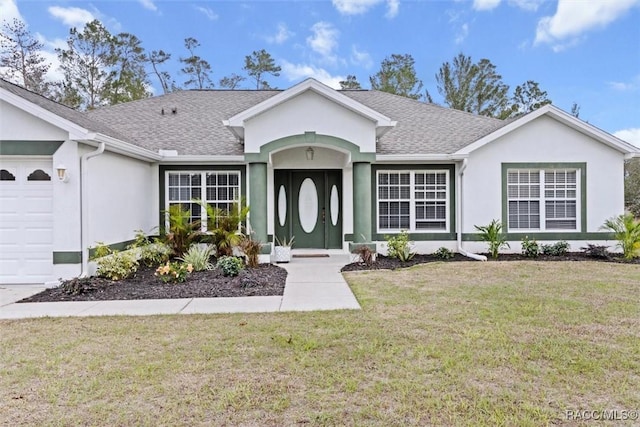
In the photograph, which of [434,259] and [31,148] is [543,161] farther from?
[31,148]

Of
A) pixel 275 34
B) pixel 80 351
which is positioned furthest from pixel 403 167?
pixel 275 34

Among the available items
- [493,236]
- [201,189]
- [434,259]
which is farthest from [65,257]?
[493,236]

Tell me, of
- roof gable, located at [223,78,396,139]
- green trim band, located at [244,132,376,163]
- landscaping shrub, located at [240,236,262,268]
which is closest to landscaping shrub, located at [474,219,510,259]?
roof gable, located at [223,78,396,139]

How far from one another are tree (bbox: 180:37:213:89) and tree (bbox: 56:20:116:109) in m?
4.88

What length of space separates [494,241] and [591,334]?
21.5 ft

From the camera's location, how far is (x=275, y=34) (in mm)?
20188

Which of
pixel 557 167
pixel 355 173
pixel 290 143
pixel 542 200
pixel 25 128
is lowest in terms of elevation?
pixel 542 200

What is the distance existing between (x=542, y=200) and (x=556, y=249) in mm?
1488

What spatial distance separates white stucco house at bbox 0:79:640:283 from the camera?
35.0ft

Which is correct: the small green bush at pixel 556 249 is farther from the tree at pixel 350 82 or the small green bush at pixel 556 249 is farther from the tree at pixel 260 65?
the tree at pixel 260 65

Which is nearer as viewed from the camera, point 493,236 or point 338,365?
point 338,365

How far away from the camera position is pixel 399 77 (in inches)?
1080

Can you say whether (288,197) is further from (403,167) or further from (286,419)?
(286,419)

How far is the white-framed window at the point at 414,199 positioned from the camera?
1205 centimetres
